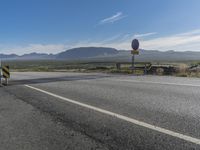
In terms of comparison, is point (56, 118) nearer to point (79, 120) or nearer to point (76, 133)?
point (79, 120)

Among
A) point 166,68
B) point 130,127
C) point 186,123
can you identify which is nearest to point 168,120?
point 186,123

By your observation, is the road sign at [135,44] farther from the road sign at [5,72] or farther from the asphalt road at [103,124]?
the asphalt road at [103,124]

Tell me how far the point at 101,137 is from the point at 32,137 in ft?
3.96

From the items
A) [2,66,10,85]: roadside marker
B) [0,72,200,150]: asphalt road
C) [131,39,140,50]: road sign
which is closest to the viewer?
[0,72,200,150]: asphalt road

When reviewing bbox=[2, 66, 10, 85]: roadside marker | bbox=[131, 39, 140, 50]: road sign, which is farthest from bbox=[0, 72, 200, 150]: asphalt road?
bbox=[131, 39, 140, 50]: road sign

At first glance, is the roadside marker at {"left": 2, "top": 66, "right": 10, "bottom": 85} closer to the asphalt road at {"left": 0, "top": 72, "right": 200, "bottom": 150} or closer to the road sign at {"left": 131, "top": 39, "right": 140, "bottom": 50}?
the asphalt road at {"left": 0, "top": 72, "right": 200, "bottom": 150}

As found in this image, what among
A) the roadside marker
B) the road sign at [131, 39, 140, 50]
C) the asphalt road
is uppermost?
the road sign at [131, 39, 140, 50]

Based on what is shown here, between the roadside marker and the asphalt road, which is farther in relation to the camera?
the roadside marker

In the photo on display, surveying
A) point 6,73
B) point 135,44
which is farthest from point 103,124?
point 135,44

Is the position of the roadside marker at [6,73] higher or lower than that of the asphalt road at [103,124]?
higher

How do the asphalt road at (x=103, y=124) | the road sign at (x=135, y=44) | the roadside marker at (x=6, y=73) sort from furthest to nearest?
1. the road sign at (x=135, y=44)
2. the roadside marker at (x=6, y=73)
3. the asphalt road at (x=103, y=124)

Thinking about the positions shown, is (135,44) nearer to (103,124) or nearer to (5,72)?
(5,72)

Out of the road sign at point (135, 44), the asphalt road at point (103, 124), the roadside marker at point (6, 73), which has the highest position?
the road sign at point (135, 44)

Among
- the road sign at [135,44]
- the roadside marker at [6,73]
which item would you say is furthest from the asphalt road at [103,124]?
the road sign at [135,44]
